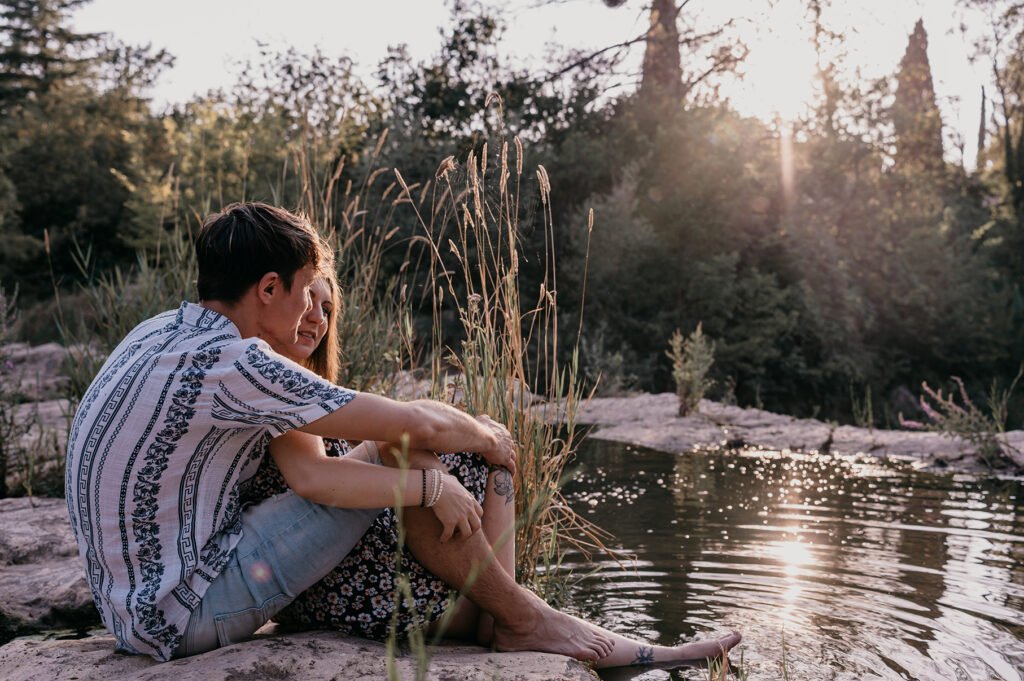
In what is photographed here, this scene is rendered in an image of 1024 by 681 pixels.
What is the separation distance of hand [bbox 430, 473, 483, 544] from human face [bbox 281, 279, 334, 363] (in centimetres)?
43

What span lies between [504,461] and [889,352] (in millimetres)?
12608

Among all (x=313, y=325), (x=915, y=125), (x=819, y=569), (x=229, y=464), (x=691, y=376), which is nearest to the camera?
(x=229, y=464)

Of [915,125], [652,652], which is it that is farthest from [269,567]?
[915,125]

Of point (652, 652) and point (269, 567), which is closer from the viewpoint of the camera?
point (269, 567)

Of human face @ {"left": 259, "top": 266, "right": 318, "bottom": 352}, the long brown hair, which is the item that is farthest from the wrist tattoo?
human face @ {"left": 259, "top": 266, "right": 318, "bottom": 352}

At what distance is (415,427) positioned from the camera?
1909 millimetres

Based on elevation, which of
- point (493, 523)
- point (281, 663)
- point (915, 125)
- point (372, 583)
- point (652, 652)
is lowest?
point (652, 652)

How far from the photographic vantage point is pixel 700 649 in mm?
2459

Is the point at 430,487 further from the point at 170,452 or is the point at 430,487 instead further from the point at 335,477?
the point at 170,452

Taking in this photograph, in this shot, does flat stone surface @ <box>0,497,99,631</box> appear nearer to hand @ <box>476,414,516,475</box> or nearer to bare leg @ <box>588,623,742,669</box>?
hand @ <box>476,414,516,475</box>

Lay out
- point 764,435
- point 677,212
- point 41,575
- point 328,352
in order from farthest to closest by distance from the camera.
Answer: point 677,212 < point 764,435 < point 41,575 < point 328,352

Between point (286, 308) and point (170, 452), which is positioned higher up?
point (286, 308)

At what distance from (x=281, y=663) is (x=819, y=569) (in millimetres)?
2236

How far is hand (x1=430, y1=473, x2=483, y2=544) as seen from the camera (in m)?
1.98
